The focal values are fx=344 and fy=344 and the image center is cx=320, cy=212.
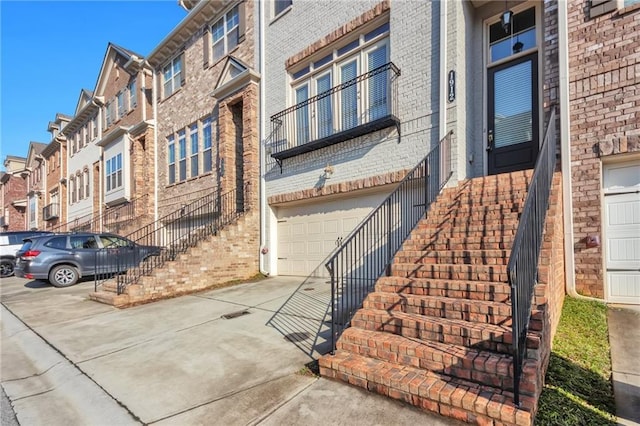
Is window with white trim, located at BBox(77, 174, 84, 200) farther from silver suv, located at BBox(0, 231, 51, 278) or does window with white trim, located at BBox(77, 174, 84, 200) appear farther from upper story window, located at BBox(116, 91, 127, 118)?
silver suv, located at BBox(0, 231, 51, 278)

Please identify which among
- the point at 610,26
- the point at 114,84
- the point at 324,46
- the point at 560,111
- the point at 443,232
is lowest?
the point at 443,232

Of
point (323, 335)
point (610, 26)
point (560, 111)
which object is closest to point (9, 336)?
point (323, 335)

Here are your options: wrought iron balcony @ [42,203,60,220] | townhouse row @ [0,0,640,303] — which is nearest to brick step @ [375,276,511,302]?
townhouse row @ [0,0,640,303]

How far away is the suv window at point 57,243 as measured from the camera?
9.70m

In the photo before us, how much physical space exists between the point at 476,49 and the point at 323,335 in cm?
615

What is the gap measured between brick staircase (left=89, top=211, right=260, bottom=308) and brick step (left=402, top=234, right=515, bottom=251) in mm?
5562

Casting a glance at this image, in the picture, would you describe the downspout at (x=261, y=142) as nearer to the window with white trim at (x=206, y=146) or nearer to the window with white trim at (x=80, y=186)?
the window with white trim at (x=206, y=146)

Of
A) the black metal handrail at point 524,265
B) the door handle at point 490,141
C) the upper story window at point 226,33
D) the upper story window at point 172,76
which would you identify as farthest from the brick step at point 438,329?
the upper story window at point 172,76

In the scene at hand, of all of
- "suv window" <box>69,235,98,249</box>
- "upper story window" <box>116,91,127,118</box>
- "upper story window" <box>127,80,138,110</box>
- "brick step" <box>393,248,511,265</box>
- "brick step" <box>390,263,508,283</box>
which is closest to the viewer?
"brick step" <box>390,263,508,283</box>

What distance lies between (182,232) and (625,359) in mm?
13290

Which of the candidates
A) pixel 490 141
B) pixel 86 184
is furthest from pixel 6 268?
pixel 490 141

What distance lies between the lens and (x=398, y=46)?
7164 mm

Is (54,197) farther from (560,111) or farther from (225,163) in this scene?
(560,111)

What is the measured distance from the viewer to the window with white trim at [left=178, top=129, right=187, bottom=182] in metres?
13.8
